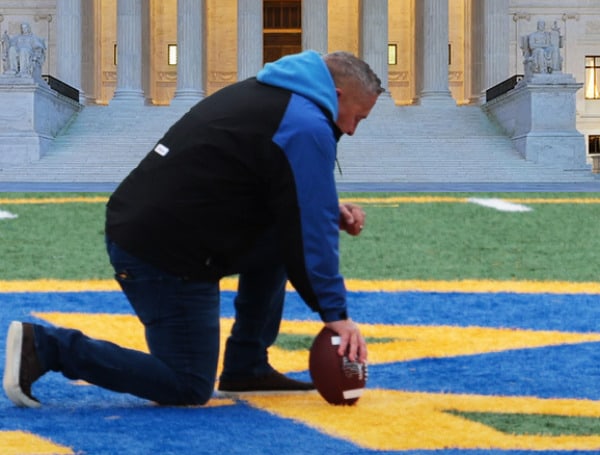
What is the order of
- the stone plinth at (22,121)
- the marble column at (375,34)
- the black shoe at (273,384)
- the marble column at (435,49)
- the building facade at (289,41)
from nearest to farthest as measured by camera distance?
1. the black shoe at (273,384)
2. the stone plinth at (22,121)
3. the building facade at (289,41)
4. the marble column at (435,49)
5. the marble column at (375,34)

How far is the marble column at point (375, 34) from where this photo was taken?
52.3 metres

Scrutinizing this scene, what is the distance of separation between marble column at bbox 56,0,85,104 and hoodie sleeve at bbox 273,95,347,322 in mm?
46458

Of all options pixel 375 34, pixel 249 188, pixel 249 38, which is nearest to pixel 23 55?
pixel 249 38

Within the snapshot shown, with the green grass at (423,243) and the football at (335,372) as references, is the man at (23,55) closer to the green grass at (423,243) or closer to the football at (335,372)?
the green grass at (423,243)

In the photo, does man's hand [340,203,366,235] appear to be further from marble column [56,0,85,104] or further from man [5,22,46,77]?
marble column [56,0,85,104]

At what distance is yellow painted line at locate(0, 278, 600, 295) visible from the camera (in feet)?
35.4

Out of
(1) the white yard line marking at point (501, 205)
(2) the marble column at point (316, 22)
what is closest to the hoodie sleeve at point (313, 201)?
(1) the white yard line marking at point (501, 205)

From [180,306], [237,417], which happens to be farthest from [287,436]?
[180,306]

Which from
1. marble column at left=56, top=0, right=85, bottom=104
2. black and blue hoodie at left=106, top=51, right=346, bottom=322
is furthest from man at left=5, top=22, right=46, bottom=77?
black and blue hoodie at left=106, top=51, right=346, bottom=322

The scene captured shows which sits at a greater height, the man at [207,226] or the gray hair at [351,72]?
the gray hair at [351,72]

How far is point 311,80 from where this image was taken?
528cm

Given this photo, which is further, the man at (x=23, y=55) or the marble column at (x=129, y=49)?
the marble column at (x=129, y=49)

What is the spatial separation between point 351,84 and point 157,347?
1519mm

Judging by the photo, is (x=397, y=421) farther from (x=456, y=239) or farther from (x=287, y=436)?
(x=456, y=239)
